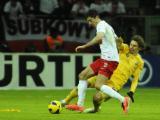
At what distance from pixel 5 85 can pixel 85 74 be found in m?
7.76

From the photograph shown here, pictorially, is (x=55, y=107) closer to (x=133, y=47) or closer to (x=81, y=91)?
(x=81, y=91)

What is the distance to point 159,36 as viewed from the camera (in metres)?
26.5

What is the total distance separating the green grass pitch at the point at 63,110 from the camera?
47.8ft

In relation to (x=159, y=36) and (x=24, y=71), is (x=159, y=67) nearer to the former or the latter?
(x=159, y=36)

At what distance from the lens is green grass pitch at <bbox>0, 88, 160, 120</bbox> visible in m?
14.6

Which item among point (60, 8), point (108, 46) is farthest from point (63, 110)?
point (60, 8)

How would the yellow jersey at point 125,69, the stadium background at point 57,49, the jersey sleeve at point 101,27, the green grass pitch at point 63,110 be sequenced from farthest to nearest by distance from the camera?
1. the stadium background at point 57,49
2. the yellow jersey at point 125,69
3. the jersey sleeve at point 101,27
4. the green grass pitch at point 63,110

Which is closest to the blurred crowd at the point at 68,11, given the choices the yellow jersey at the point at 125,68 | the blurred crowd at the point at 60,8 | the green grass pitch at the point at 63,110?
the blurred crowd at the point at 60,8

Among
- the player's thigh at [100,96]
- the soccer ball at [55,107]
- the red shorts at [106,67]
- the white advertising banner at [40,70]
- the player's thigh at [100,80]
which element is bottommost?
the white advertising banner at [40,70]

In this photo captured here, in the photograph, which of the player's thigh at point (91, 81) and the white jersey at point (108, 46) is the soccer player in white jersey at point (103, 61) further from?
the player's thigh at point (91, 81)

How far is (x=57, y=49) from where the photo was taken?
81.3ft

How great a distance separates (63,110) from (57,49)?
861 cm

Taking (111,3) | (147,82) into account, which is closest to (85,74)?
(147,82)

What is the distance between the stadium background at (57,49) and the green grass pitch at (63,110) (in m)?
0.03
